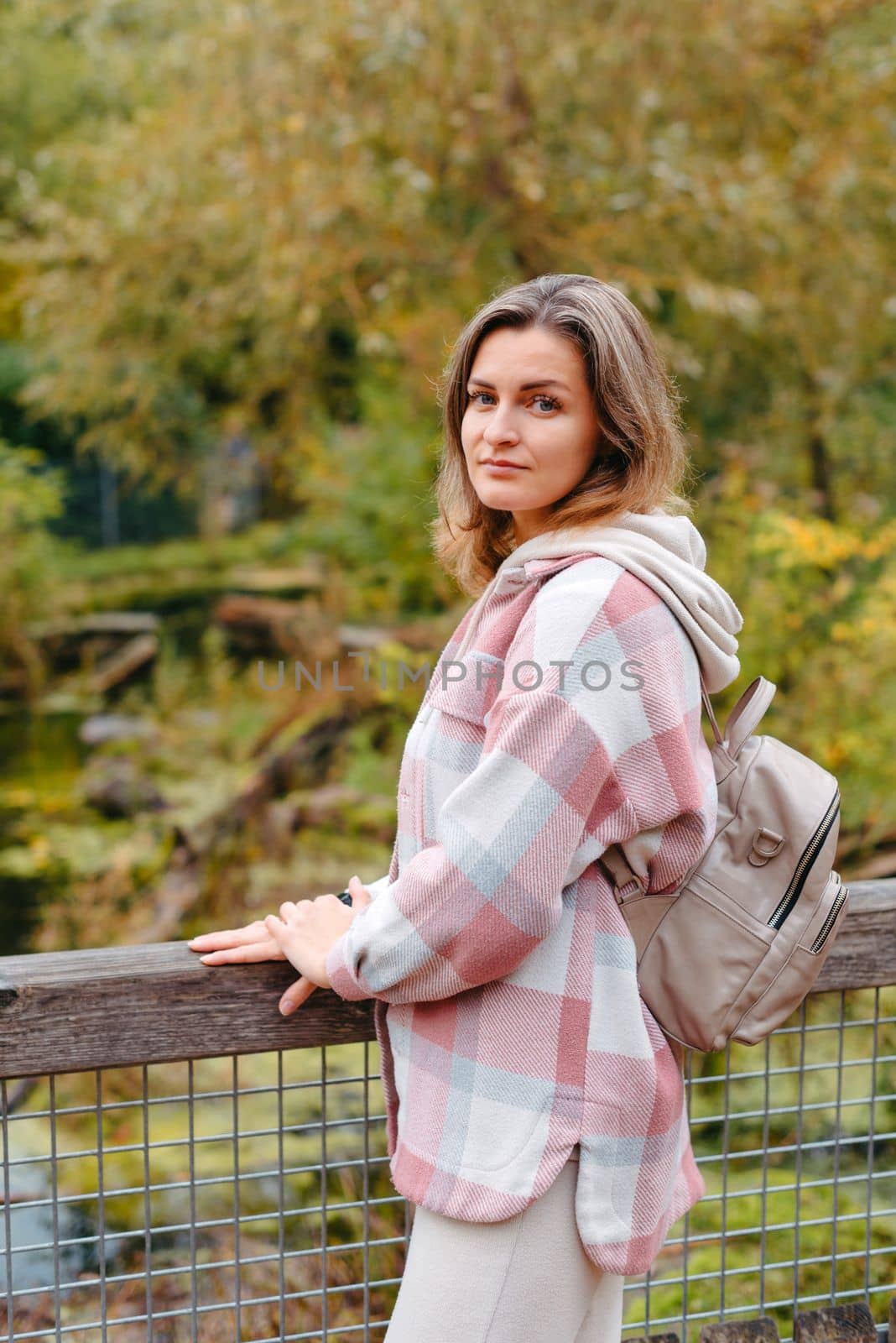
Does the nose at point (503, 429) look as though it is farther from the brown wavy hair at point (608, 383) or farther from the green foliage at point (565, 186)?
the green foliage at point (565, 186)

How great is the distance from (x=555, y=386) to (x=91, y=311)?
678 centimetres

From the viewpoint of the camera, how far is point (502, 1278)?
3.97 ft

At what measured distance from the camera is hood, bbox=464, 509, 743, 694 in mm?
1232

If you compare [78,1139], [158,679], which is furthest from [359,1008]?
[158,679]

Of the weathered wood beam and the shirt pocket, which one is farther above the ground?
the shirt pocket

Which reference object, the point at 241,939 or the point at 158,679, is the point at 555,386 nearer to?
the point at 241,939

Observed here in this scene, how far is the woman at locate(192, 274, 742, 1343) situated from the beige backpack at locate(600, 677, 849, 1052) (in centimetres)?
3

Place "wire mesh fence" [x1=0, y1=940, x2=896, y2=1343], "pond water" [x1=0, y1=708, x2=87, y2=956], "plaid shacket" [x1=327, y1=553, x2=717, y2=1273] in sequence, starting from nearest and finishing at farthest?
1. "plaid shacket" [x1=327, y1=553, x2=717, y2=1273]
2. "wire mesh fence" [x1=0, y1=940, x2=896, y2=1343]
3. "pond water" [x1=0, y1=708, x2=87, y2=956]

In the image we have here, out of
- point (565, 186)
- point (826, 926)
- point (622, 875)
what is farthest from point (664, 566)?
point (565, 186)

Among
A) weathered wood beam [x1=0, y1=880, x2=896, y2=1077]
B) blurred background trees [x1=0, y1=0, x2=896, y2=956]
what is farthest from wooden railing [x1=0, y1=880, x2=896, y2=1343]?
blurred background trees [x1=0, y1=0, x2=896, y2=956]

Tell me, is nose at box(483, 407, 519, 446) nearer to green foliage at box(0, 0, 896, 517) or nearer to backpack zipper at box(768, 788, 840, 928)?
backpack zipper at box(768, 788, 840, 928)

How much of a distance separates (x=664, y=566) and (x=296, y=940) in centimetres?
55

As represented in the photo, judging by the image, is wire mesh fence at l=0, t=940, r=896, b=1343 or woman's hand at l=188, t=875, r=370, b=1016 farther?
wire mesh fence at l=0, t=940, r=896, b=1343

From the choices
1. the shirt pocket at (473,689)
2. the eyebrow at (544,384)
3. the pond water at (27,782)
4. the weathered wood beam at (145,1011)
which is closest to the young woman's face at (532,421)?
the eyebrow at (544,384)
